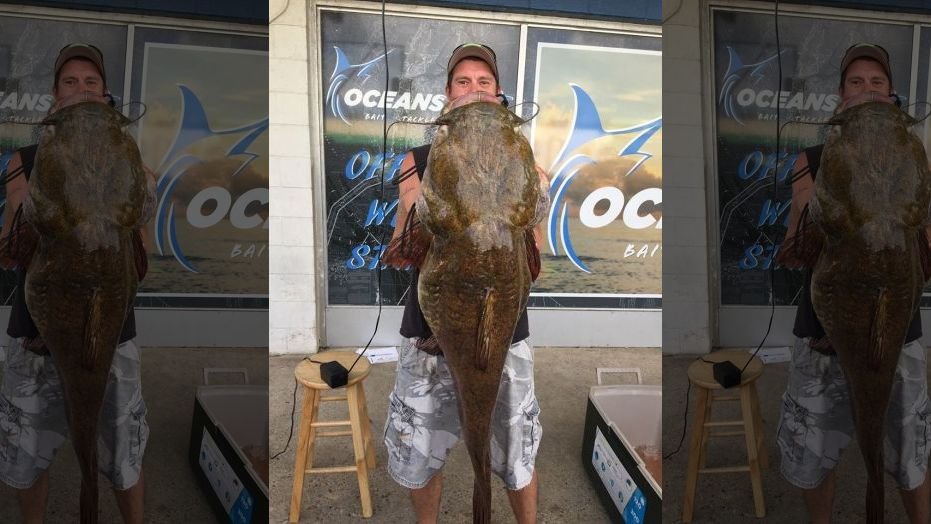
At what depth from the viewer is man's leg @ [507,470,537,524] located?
1677mm

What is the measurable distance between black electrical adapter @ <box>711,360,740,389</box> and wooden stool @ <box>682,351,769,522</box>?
0.01 metres

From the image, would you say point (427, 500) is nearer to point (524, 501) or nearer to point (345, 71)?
point (524, 501)

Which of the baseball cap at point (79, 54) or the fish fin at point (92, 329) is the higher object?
the baseball cap at point (79, 54)

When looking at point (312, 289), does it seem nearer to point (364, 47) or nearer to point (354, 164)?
point (354, 164)

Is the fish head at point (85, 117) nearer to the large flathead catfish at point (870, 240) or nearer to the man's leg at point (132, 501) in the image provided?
the man's leg at point (132, 501)

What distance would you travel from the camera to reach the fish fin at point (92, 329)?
4.42 feet

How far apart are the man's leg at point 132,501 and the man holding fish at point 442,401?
0.69 m

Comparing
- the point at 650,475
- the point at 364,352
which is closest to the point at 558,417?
the point at 650,475

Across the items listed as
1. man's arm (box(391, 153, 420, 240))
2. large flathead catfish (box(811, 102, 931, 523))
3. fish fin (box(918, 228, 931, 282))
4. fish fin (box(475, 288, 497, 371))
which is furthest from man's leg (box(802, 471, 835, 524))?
man's arm (box(391, 153, 420, 240))

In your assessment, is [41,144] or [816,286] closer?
[41,144]

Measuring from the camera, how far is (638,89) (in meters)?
1.73

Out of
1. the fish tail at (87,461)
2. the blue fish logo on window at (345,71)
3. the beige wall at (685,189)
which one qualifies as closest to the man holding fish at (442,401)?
the blue fish logo on window at (345,71)

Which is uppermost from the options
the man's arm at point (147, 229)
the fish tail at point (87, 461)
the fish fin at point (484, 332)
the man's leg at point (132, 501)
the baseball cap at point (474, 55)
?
the baseball cap at point (474, 55)

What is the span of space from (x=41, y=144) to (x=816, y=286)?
2007 millimetres
